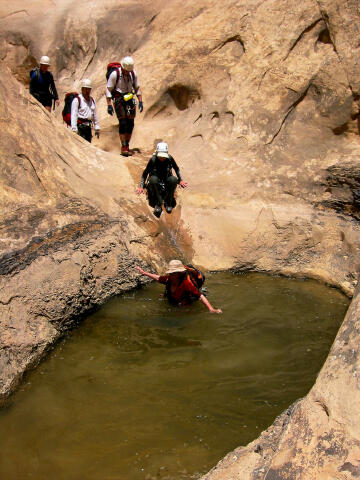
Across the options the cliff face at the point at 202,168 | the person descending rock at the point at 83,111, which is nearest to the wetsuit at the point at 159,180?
the cliff face at the point at 202,168

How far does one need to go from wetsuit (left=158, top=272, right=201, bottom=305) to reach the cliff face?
0.59m

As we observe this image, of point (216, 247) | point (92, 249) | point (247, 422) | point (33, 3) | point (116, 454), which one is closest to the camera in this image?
point (116, 454)

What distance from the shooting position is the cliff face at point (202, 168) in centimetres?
454

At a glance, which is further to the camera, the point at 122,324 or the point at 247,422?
the point at 122,324

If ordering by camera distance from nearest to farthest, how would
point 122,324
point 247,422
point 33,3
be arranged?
point 247,422, point 122,324, point 33,3

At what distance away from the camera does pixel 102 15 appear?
10.1 m

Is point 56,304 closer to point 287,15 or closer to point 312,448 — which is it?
point 312,448

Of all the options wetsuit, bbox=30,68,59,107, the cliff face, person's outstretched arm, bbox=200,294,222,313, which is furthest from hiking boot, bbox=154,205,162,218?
wetsuit, bbox=30,68,59,107

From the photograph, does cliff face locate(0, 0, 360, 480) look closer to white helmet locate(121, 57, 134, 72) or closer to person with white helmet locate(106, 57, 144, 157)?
person with white helmet locate(106, 57, 144, 157)

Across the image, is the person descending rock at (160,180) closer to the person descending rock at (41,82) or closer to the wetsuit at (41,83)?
the person descending rock at (41,82)

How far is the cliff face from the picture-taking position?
14.9 ft

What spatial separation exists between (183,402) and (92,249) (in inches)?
83.2

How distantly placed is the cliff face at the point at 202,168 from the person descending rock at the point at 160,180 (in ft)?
0.64

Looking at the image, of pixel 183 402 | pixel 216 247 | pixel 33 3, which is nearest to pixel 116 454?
pixel 183 402
